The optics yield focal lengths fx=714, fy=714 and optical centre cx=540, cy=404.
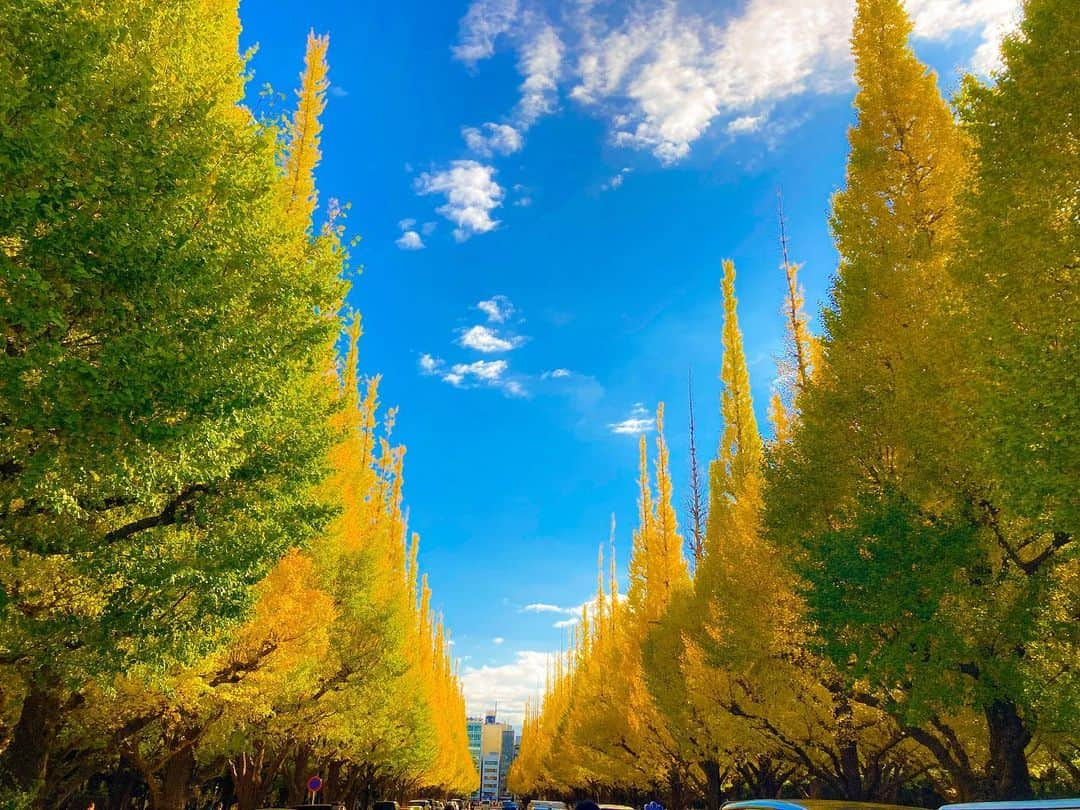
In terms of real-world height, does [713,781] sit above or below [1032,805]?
below

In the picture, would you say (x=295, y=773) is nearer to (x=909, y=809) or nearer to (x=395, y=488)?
(x=395, y=488)

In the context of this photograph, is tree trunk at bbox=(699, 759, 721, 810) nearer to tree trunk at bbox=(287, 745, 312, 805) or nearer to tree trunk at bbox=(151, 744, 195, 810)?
tree trunk at bbox=(287, 745, 312, 805)

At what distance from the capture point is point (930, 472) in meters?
10.3

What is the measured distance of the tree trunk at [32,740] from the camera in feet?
33.5

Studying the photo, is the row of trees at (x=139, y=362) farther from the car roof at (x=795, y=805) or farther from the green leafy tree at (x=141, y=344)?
the car roof at (x=795, y=805)

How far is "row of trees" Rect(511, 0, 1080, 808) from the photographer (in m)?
7.59

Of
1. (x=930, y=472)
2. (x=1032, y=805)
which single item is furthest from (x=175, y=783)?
(x=1032, y=805)

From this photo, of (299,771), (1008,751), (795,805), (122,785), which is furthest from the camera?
(122,785)

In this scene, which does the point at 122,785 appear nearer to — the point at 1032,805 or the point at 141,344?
the point at 141,344

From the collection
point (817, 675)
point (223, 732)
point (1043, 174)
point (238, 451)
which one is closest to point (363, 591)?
point (223, 732)

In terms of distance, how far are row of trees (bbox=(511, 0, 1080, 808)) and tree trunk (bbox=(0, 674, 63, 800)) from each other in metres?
11.6

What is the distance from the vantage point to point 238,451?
8.19 meters

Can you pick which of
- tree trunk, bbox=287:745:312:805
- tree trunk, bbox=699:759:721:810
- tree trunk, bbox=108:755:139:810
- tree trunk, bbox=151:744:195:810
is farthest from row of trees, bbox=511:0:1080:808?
tree trunk, bbox=108:755:139:810

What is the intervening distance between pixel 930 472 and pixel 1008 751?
13.2ft
